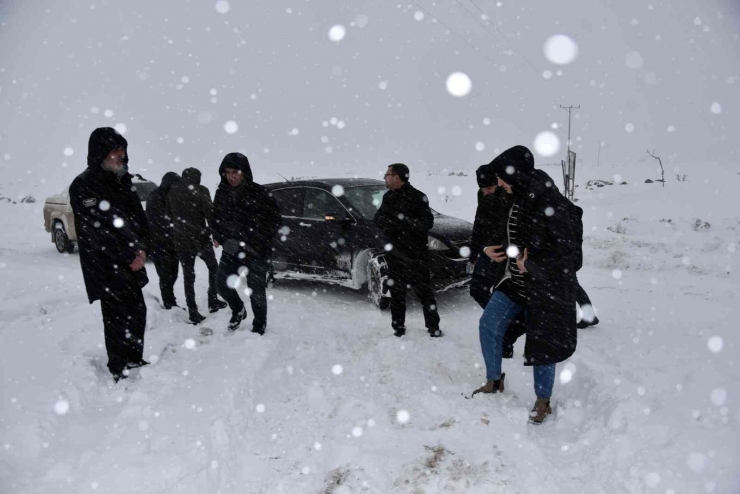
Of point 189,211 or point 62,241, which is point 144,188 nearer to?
point 62,241

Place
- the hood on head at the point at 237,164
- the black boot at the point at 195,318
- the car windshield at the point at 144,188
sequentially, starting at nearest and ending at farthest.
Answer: the hood on head at the point at 237,164, the black boot at the point at 195,318, the car windshield at the point at 144,188

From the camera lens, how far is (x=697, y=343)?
4.38m

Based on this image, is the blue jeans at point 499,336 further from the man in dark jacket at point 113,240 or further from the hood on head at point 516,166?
the man in dark jacket at point 113,240

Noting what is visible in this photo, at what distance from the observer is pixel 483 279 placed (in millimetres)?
4438

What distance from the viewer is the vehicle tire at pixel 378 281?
6.19m

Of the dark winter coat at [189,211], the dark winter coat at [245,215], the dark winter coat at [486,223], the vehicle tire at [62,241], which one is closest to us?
the dark winter coat at [486,223]

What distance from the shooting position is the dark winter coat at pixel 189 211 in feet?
18.1

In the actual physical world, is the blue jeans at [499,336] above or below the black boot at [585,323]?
above

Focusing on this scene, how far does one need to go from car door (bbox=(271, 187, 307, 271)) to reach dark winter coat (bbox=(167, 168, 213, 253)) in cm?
157

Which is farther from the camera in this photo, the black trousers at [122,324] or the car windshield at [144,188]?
the car windshield at [144,188]

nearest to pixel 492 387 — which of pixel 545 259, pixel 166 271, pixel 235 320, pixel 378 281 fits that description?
pixel 545 259

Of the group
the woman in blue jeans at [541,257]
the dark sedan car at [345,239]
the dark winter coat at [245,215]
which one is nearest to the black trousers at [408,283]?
the dark sedan car at [345,239]

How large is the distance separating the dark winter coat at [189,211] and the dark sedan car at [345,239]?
163 cm

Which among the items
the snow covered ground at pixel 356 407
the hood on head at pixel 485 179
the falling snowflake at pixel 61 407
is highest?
the hood on head at pixel 485 179
